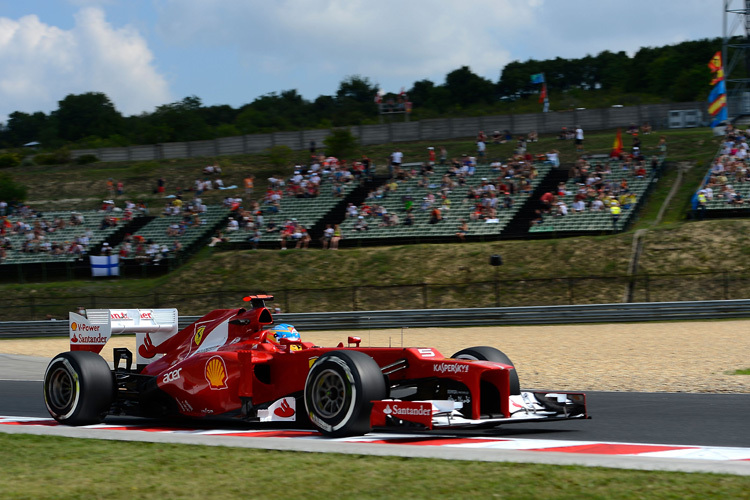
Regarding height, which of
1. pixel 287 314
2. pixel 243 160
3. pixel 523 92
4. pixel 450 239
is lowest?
pixel 287 314

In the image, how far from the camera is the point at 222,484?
5926mm

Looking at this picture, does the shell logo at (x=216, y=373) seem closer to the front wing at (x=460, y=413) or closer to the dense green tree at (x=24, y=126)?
the front wing at (x=460, y=413)

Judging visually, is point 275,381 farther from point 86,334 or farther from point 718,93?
point 718,93

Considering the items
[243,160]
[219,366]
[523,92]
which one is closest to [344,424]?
[219,366]

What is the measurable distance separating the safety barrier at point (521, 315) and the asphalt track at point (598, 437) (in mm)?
14434

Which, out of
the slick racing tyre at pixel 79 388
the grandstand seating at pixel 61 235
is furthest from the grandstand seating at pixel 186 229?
the slick racing tyre at pixel 79 388

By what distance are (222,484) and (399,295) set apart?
23.6 metres

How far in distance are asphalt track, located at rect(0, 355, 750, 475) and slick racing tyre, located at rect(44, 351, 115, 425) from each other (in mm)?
294

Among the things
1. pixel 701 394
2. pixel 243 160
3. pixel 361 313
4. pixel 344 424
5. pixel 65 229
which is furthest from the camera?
pixel 243 160

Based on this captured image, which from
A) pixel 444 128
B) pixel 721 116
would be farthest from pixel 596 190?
pixel 444 128

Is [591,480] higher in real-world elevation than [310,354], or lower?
lower

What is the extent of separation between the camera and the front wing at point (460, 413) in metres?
7.38

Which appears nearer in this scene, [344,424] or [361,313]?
[344,424]

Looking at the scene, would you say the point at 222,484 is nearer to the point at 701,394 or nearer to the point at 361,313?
the point at 701,394
